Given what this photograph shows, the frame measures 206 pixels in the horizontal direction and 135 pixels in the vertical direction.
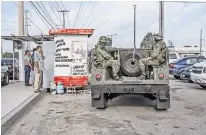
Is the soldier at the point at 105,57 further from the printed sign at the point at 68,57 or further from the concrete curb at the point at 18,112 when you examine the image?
the printed sign at the point at 68,57

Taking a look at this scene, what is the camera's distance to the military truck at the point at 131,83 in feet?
31.0

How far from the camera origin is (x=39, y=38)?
669 inches

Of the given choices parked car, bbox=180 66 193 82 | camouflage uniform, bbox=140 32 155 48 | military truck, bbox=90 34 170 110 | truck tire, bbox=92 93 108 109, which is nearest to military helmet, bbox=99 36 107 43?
military truck, bbox=90 34 170 110

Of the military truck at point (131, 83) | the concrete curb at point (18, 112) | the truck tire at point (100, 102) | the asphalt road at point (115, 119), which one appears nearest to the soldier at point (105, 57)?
the military truck at point (131, 83)

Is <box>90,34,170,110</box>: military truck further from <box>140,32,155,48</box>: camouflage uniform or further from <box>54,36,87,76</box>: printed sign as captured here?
<box>54,36,87,76</box>: printed sign

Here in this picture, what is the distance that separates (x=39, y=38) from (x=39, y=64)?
3.84 meters

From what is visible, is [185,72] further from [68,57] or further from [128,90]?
[128,90]

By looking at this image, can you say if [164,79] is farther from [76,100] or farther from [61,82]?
[61,82]

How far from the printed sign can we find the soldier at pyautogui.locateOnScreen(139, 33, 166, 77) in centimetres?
504

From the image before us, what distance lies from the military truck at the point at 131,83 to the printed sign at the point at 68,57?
14.1 ft

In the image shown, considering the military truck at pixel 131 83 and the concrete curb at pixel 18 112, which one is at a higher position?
the military truck at pixel 131 83

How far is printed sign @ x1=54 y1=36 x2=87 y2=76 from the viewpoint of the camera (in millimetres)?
14594

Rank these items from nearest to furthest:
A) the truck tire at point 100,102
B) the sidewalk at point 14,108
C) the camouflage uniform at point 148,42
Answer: the sidewalk at point 14,108 → the truck tire at point 100,102 → the camouflage uniform at point 148,42

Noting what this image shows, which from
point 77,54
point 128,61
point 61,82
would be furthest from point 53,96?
point 128,61
